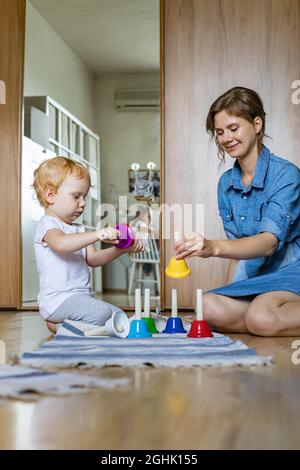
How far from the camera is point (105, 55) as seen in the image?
14.3ft

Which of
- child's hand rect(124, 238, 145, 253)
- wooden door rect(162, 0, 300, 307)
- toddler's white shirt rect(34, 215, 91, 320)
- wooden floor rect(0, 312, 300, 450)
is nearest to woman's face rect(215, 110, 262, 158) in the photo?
child's hand rect(124, 238, 145, 253)

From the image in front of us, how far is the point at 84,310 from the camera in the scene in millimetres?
1990

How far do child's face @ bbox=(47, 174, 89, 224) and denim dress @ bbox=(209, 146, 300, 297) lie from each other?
463 mm

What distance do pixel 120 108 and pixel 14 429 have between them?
3.94 metres

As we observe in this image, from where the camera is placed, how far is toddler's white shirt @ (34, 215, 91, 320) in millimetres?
2029

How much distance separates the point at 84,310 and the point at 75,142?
105 inches

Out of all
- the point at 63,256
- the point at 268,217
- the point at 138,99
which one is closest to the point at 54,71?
the point at 138,99

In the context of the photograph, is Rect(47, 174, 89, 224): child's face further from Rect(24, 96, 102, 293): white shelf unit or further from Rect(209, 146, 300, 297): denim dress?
Rect(24, 96, 102, 293): white shelf unit

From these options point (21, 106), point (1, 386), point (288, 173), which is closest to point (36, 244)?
point (288, 173)

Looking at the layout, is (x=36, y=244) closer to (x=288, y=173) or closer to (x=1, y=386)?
(x=288, y=173)

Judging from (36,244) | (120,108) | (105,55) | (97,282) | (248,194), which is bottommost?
(97,282)
